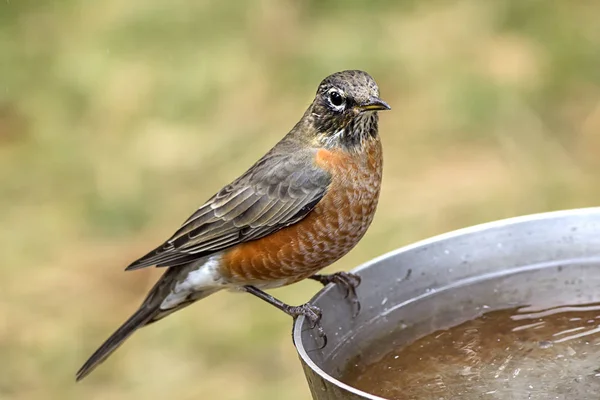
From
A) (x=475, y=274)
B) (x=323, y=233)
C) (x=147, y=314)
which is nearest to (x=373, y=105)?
(x=323, y=233)

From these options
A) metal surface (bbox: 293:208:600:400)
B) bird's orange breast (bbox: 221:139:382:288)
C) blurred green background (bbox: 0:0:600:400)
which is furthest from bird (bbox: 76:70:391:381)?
Result: blurred green background (bbox: 0:0:600:400)

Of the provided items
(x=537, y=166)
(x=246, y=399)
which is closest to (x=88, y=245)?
(x=246, y=399)

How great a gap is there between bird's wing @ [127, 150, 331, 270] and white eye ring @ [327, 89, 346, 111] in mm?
243

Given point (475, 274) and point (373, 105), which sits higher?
point (373, 105)

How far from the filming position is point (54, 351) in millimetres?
6453

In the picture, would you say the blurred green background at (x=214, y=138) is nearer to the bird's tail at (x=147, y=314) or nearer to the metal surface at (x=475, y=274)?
the bird's tail at (x=147, y=314)

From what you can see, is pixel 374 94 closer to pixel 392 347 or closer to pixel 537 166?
pixel 392 347

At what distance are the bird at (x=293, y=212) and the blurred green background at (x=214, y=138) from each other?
7.04 ft

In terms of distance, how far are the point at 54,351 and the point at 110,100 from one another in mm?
3519

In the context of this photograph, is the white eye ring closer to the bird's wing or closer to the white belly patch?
the bird's wing

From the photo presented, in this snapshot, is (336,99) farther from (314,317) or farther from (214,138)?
(214,138)

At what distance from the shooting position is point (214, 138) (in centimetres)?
867

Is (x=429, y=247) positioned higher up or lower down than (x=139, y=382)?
higher up

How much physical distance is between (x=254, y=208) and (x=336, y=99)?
1.88 feet
